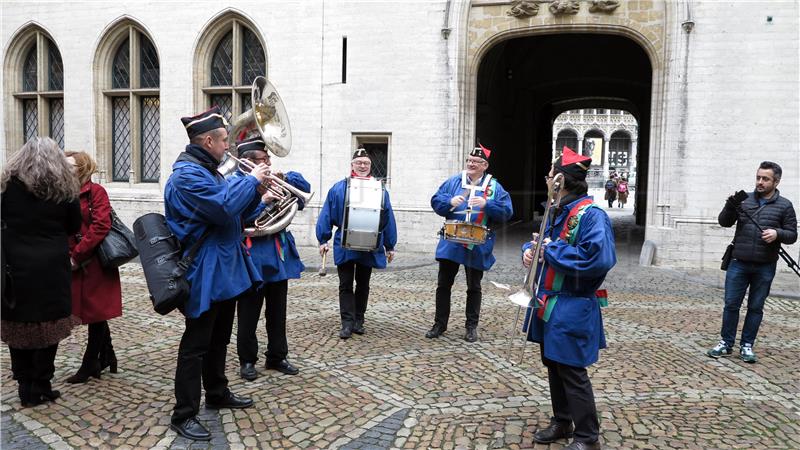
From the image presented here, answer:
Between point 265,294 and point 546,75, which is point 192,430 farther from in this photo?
point 546,75

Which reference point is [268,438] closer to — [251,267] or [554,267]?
[251,267]

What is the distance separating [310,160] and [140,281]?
4.98 metres

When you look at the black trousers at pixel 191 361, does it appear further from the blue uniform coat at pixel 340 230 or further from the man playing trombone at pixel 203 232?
the blue uniform coat at pixel 340 230

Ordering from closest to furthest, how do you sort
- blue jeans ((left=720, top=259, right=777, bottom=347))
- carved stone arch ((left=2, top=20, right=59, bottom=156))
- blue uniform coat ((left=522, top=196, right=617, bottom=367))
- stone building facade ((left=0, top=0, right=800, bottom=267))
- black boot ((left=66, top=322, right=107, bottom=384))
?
blue uniform coat ((left=522, top=196, right=617, bottom=367)) < black boot ((left=66, top=322, right=107, bottom=384)) < blue jeans ((left=720, top=259, right=777, bottom=347)) < stone building facade ((left=0, top=0, right=800, bottom=267)) < carved stone arch ((left=2, top=20, right=59, bottom=156))

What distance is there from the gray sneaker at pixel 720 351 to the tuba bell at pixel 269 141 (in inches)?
153

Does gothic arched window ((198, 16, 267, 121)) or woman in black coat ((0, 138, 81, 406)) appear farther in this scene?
gothic arched window ((198, 16, 267, 121))

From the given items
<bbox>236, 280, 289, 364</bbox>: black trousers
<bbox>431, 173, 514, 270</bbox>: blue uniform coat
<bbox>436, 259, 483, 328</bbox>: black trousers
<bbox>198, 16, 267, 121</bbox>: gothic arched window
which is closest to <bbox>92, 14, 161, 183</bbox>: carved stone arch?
<bbox>198, 16, 267, 121</bbox>: gothic arched window

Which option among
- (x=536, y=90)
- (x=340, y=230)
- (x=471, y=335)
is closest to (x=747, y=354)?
(x=471, y=335)

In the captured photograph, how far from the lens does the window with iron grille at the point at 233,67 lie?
13859 millimetres

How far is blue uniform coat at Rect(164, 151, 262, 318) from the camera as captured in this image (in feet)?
11.6

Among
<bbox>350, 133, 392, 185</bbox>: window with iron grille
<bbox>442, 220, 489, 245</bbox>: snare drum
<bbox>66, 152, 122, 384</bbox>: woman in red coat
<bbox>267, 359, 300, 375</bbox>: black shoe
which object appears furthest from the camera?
<bbox>350, 133, 392, 185</bbox>: window with iron grille

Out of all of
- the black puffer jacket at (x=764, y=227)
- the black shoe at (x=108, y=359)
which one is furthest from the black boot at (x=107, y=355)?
the black puffer jacket at (x=764, y=227)

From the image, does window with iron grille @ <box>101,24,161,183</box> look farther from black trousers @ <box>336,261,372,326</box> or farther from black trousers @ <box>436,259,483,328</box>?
black trousers @ <box>436,259,483,328</box>

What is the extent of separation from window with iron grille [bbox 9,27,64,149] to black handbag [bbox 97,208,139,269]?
1258cm
